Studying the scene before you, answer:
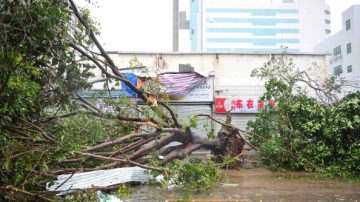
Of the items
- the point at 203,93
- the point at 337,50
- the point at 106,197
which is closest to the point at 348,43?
the point at 337,50

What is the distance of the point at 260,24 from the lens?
73.2 m

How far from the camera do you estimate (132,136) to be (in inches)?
310

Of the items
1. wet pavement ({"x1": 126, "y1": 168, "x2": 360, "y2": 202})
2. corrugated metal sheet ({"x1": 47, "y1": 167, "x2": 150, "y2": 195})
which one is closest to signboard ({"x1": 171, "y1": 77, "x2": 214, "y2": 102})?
wet pavement ({"x1": 126, "y1": 168, "x2": 360, "y2": 202})

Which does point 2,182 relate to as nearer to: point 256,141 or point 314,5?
point 256,141

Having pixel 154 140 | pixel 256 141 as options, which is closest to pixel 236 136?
pixel 256 141

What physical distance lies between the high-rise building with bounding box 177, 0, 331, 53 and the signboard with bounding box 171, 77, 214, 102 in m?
56.3

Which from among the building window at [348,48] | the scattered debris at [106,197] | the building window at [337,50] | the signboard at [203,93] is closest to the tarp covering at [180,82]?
the signboard at [203,93]

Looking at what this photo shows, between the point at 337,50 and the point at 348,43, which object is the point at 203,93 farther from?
the point at 337,50

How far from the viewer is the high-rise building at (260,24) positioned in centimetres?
7044

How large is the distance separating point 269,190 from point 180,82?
7.53 m

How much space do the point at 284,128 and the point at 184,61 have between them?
634 centimetres

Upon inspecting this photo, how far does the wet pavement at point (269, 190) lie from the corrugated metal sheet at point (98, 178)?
0.28m

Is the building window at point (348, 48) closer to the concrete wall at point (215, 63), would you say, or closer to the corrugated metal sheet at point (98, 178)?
the concrete wall at point (215, 63)

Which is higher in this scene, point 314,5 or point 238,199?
point 314,5
